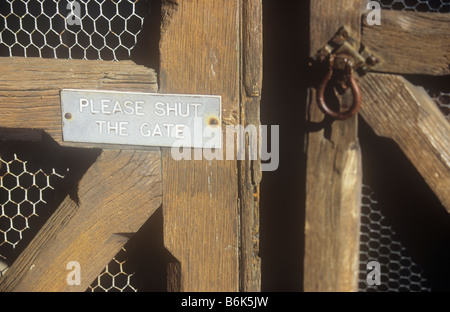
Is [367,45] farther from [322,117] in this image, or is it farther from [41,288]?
[41,288]

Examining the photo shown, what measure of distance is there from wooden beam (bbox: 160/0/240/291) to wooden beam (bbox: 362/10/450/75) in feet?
1.05

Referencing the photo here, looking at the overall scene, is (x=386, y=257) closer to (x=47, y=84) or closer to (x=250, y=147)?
(x=250, y=147)

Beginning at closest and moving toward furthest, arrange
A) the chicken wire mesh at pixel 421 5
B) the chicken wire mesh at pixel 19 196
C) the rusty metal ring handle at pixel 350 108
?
the rusty metal ring handle at pixel 350 108 < the chicken wire mesh at pixel 421 5 < the chicken wire mesh at pixel 19 196

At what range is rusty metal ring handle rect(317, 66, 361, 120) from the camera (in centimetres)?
→ 97

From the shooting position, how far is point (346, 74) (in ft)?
3.26

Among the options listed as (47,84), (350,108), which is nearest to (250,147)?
(350,108)

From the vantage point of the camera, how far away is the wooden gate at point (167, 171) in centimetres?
98

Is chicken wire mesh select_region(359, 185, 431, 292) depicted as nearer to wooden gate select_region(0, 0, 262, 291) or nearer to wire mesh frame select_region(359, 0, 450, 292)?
wire mesh frame select_region(359, 0, 450, 292)

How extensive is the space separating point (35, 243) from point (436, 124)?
3.22 ft

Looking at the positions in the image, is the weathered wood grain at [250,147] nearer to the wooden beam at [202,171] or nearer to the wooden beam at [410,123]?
the wooden beam at [202,171]

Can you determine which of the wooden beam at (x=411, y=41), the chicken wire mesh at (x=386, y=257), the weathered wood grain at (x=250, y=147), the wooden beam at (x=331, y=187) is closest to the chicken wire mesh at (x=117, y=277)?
the weathered wood grain at (x=250, y=147)

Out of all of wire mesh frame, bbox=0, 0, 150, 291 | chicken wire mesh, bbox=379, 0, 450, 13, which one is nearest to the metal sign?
wire mesh frame, bbox=0, 0, 150, 291

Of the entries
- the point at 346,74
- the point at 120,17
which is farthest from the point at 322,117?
the point at 120,17

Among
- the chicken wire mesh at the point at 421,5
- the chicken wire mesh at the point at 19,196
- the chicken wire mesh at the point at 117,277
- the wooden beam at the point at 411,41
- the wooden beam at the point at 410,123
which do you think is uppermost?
the chicken wire mesh at the point at 421,5
